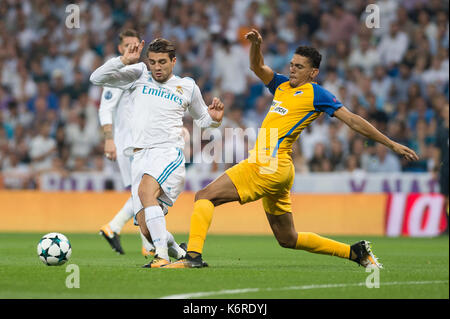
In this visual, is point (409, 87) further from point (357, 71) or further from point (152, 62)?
point (152, 62)

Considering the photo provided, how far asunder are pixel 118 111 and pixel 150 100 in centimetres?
206

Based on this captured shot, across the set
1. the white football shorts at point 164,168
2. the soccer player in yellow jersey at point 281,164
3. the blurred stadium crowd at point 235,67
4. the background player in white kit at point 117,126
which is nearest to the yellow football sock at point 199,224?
the soccer player in yellow jersey at point 281,164

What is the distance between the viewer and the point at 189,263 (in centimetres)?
752

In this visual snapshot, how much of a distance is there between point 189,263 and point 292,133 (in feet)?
5.24

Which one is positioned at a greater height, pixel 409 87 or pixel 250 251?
pixel 409 87

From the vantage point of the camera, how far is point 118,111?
10.4 m

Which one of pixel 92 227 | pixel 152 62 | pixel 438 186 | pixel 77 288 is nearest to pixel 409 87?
pixel 438 186

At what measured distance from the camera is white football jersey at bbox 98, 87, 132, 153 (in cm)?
1026

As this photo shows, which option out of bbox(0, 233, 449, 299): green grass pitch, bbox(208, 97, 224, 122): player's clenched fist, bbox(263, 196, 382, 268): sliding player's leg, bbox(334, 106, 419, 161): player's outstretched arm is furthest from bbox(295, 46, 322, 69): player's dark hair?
bbox(0, 233, 449, 299): green grass pitch

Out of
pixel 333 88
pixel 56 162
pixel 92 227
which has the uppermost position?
pixel 333 88

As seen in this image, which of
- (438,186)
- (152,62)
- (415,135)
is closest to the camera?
(152,62)

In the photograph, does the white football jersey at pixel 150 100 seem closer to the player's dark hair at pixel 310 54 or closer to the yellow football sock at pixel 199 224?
the yellow football sock at pixel 199 224

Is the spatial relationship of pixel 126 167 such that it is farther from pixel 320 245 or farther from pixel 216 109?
pixel 320 245
